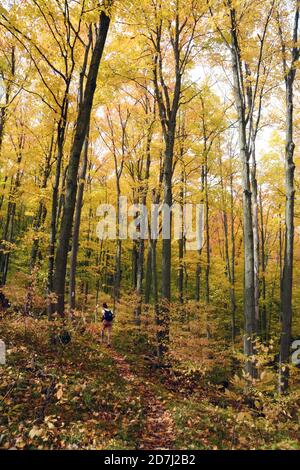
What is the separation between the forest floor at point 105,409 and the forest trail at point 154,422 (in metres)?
0.02

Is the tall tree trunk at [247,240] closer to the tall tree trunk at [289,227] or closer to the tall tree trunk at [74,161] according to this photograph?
the tall tree trunk at [289,227]

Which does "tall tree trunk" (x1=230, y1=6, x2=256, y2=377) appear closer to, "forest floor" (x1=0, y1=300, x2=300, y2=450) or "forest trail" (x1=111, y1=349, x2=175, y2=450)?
"forest floor" (x1=0, y1=300, x2=300, y2=450)

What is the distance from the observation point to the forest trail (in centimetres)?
513

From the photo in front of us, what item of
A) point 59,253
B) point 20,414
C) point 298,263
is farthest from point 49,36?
point 298,263

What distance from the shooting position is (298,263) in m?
24.5

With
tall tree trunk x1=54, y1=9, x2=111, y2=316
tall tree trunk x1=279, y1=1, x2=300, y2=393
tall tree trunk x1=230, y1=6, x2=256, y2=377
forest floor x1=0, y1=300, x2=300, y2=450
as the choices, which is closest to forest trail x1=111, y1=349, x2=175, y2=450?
forest floor x1=0, y1=300, x2=300, y2=450

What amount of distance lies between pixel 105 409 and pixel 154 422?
937 millimetres

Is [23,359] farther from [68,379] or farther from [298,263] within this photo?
[298,263]

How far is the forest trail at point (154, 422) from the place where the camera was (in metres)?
5.13

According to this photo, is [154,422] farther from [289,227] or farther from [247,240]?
[289,227]

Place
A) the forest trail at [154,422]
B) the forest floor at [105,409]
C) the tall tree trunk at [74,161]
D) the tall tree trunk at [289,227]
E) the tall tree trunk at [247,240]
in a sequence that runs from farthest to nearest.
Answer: the tall tree trunk at [289,227]
the tall tree trunk at [74,161]
the tall tree trunk at [247,240]
the forest trail at [154,422]
the forest floor at [105,409]

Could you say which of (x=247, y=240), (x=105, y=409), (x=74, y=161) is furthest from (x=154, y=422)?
(x=74, y=161)

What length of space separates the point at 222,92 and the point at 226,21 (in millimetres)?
7193

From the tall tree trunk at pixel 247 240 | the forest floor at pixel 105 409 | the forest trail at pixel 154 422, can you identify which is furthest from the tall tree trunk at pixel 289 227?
the forest trail at pixel 154 422
